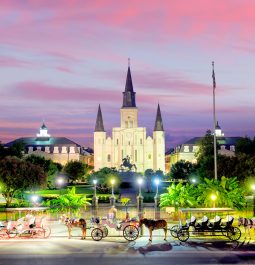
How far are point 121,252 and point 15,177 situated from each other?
3427cm

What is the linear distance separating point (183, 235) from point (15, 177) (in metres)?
32.3

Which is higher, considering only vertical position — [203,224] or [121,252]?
[203,224]

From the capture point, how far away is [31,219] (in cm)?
2855

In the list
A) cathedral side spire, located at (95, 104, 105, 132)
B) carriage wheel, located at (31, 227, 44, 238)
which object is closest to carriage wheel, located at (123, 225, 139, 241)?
carriage wheel, located at (31, 227, 44, 238)

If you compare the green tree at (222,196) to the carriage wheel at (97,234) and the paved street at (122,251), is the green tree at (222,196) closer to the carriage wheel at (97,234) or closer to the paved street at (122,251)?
the paved street at (122,251)

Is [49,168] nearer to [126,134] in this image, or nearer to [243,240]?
[243,240]

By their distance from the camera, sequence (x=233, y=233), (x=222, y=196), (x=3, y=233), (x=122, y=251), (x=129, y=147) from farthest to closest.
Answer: (x=129, y=147)
(x=222, y=196)
(x=3, y=233)
(x=233, y=233)
(x=122, y=251)

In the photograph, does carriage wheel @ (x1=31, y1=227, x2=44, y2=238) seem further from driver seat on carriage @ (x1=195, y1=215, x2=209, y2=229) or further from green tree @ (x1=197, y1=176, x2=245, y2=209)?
green tree @ (x1=197, y1=176, x2=245, y2=209)

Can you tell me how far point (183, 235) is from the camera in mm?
27266

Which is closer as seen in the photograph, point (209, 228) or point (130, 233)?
point (209, 228)

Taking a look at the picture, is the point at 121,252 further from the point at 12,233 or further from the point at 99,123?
the point at 99,123

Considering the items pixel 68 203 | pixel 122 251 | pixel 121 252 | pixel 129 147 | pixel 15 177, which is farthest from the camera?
pixel 129 147

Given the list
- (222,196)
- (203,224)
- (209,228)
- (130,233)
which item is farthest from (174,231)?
(222,196)

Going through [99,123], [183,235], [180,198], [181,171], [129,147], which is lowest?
[183,235]
